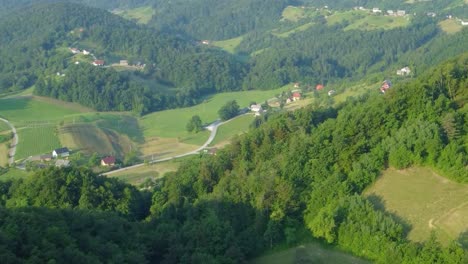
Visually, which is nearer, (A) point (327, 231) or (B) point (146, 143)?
(A) point (327, 231)

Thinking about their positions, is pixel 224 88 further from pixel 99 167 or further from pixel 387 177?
pixel 387 177

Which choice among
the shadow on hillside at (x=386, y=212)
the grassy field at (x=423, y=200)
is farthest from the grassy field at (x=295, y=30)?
the shadow on hillside at (x=386, y=212)

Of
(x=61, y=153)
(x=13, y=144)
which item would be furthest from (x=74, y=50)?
(x=61, y=153)

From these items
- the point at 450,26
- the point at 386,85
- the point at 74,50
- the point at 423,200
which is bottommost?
the point at 450,26

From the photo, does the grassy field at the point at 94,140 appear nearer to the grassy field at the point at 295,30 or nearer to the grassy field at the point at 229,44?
the grassy field at the point at 229,44

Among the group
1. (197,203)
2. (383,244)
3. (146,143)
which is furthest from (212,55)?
(383,244)

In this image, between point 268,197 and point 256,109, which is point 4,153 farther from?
point 268,197
